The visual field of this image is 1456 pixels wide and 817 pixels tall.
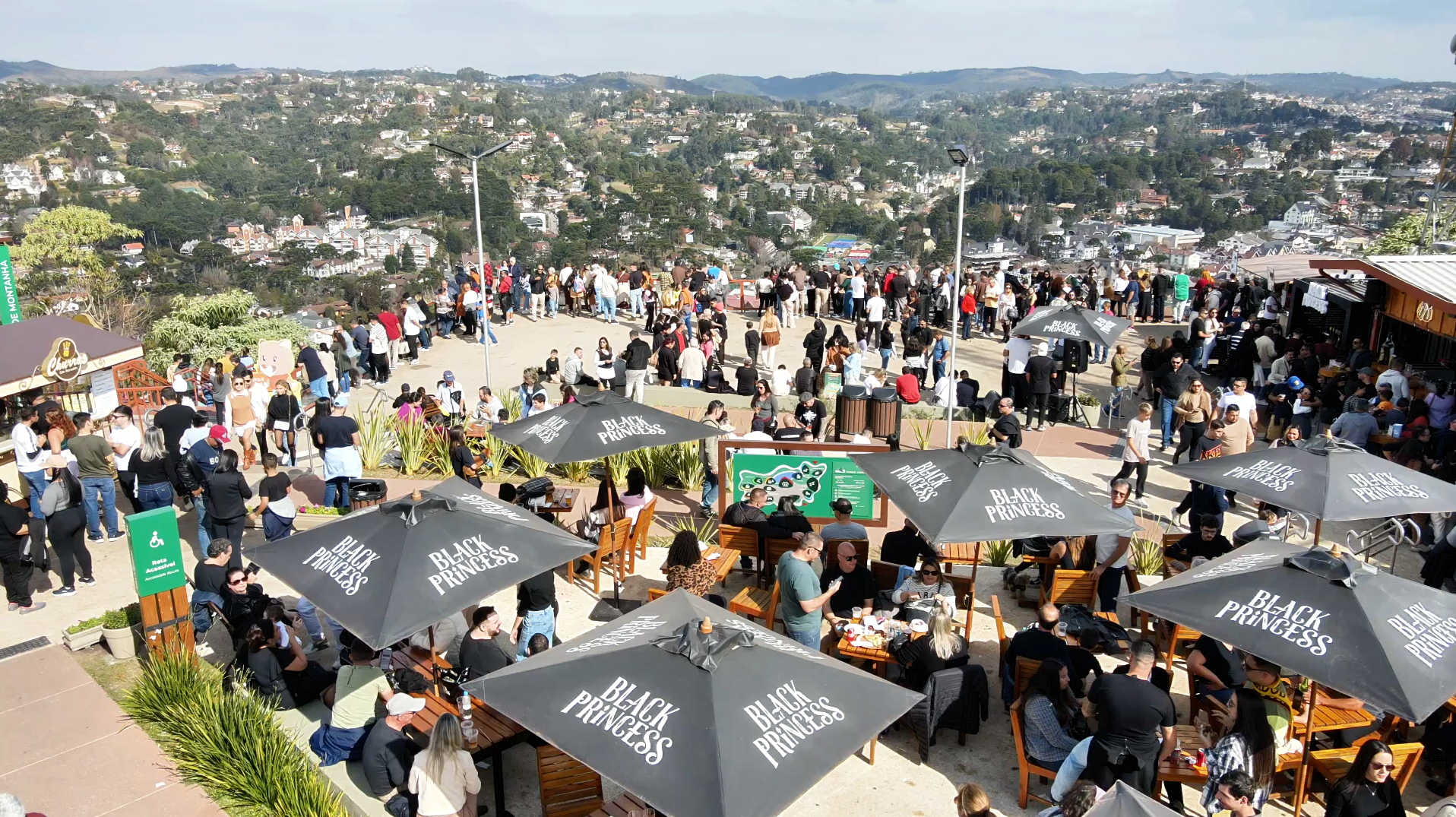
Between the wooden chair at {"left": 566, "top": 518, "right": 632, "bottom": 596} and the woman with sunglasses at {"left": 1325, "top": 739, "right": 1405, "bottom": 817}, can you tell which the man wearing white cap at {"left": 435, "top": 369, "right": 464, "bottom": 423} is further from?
the woman with sunglasses at {"left": 1325, "top": 739, "right": 1405, "bottom": 817}

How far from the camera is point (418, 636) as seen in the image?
779 centimetres

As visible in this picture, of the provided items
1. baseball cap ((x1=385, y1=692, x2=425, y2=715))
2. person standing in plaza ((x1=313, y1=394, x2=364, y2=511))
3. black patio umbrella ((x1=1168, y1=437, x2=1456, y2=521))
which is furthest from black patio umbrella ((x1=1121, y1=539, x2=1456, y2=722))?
person standing in plaza ((x1=313, y1=394, x2=364, y2=511))

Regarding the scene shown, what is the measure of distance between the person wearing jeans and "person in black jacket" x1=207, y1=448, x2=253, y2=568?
7891 mm

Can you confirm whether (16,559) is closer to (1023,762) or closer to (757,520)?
(757,520)

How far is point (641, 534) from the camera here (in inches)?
408

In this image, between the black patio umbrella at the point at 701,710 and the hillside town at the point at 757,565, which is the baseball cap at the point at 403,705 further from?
the black patio umbrella at the point at 701,710

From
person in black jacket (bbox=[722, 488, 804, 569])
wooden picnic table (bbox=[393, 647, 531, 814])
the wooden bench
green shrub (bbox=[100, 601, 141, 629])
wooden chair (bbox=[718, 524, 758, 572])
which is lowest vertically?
green shrub (bbox=[100, 601, 141, 629])

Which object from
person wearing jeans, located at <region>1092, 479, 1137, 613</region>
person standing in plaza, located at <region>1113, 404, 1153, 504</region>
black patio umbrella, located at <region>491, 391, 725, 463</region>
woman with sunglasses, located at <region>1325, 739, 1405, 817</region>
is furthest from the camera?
person standing in plaza, located at <region>1113, 404, 1153, 504</region>

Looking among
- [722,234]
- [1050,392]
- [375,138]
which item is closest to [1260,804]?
[1050,392]

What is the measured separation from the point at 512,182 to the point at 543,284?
117 meters

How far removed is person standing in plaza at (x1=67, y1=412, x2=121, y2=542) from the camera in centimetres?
1057

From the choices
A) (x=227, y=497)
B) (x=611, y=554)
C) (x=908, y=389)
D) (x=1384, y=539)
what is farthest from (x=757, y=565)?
(x=1384, y=539)

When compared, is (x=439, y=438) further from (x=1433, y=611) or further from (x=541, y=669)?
(x=1433, y=611)

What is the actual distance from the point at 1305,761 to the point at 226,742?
23.2 ft
